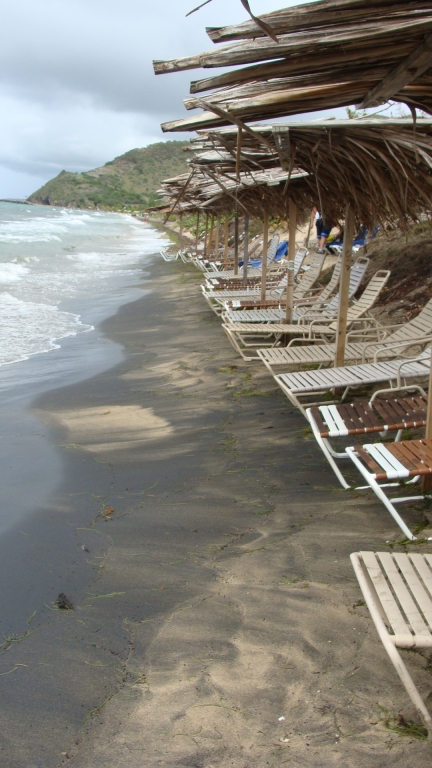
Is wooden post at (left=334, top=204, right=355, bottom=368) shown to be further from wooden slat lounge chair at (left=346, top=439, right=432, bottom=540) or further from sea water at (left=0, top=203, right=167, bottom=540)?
sea water at (left=0, top=203, right=167, bottom=540)

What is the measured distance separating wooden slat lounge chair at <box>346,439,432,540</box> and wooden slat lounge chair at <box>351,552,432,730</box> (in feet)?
1.89

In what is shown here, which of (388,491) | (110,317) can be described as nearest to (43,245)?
(110,317)

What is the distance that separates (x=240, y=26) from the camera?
2.11 m

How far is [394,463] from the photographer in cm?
306

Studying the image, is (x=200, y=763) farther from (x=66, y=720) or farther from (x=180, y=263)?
(x=180, y=263)

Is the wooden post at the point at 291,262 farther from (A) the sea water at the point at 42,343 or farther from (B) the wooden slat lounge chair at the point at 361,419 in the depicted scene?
(B) the wooden slat lounge chair at the point at 361,419

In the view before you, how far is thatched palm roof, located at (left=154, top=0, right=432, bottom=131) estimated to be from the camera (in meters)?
2.10

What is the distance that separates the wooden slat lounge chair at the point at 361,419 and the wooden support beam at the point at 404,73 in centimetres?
179

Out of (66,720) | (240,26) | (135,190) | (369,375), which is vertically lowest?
(66,720)

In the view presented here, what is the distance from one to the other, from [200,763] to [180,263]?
2216 centimetres

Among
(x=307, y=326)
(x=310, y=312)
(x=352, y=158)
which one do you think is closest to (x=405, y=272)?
(x=310, y=312)

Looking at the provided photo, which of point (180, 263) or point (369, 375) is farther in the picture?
point (180, 263)

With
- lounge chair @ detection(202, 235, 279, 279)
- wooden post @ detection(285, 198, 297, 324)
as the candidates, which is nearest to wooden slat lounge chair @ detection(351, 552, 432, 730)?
wooden post @ detection(285, 198, 297, 324)


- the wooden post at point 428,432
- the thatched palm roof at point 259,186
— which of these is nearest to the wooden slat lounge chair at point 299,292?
the thatched palm roof at point 259,186
